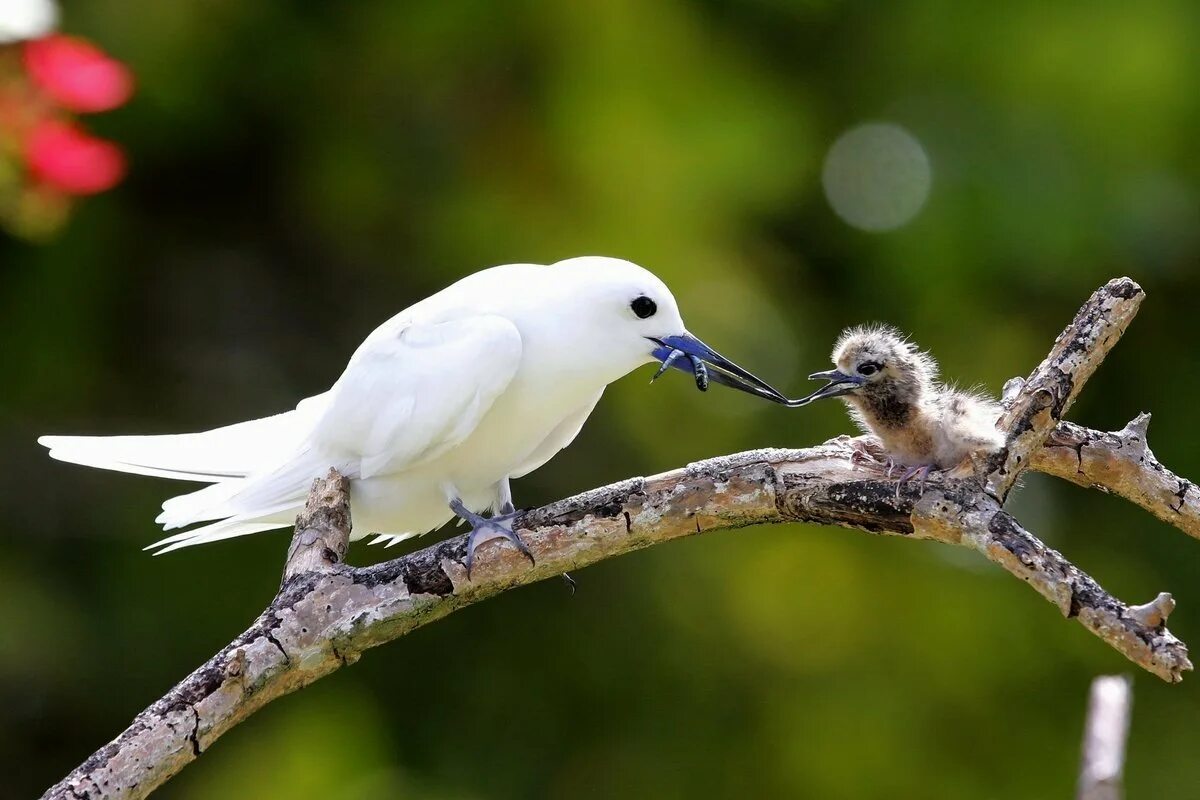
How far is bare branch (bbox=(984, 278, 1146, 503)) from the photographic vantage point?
10.1 ft

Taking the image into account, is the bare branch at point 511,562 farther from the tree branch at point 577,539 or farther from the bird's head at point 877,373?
the bird's head at point 877,373

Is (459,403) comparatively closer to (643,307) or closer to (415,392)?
(415,392)

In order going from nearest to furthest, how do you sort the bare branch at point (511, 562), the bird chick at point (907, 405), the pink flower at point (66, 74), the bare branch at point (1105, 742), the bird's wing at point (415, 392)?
the bare branch at point (1105, 742), the bare branch at point (511, 562), the bird chick at point (907, 405), the bird's wing at point (415, 392), the pink flower at point (66, 74)

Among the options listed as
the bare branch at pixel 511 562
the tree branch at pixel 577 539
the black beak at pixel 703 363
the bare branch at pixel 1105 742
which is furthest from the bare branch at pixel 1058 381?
the bare branch at pixel 1105 742

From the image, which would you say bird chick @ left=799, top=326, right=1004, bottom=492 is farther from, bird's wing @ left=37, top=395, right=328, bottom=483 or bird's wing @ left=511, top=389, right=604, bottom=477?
bird's wing @ left=37, top=395, right=328, bottom=483

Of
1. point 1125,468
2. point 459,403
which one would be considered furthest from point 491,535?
point 1125,468

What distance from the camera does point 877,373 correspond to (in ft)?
11.9

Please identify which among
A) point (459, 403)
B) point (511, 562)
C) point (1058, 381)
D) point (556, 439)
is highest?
point (556, 439)

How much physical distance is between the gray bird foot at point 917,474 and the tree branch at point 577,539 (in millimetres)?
16

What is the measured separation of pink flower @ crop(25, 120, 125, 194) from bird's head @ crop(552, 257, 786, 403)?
1842 mm

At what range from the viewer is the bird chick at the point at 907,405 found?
321 cm

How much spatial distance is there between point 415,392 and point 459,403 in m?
0.15

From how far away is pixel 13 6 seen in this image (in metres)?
3.99

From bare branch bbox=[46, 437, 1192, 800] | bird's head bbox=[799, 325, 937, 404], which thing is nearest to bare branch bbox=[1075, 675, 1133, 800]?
bare branch bbox=[46, 437, 1192, 800]
